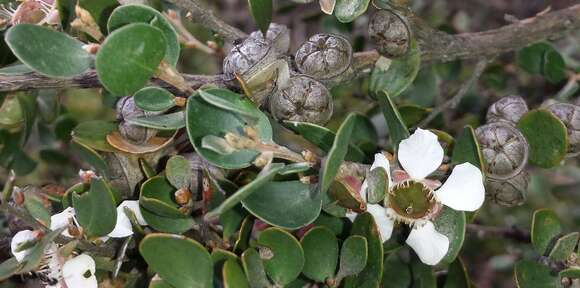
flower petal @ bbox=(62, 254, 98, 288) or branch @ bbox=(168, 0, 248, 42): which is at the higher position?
branch @ bbox=(168, 0, 248, 42)

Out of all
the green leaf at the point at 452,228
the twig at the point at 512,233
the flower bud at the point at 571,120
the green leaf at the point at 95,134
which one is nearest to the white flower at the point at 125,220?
the green leaf at the point at 95,134

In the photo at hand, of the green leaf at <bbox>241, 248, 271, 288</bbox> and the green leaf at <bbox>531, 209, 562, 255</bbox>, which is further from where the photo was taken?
the green leaf at <bbox>531, 209, 562, 255</bbox>

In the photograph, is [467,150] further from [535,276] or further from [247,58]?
[247,58]

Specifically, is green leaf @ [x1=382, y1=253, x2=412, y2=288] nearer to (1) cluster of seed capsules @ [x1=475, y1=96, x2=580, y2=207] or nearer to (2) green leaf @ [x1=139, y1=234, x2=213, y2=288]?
(1) cluster of seed capsules @ [x1=475, y1=96, x2=580, y2=207]

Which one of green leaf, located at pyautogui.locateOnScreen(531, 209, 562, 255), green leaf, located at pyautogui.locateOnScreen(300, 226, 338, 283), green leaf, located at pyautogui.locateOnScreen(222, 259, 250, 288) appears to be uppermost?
green leaf, located at pyautogui.locateOnScreen(222, 259, 250, 288)

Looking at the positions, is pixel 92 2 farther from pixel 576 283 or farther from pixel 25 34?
pixel 576 283

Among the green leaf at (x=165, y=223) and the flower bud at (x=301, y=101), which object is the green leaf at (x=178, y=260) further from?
the flower bud at (x=301, y=101)

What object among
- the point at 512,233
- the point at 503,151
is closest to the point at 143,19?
the point at 503,151

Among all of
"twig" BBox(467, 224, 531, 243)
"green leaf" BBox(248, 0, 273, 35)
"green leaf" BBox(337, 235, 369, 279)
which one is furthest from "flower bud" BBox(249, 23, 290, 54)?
"twig" BBox(467, 224, 531, 243)
